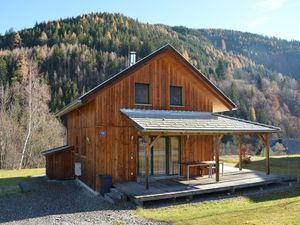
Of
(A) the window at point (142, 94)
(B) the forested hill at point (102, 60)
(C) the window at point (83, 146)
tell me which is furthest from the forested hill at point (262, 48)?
(C) the window at point (83, 146)

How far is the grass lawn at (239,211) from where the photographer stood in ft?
31.7

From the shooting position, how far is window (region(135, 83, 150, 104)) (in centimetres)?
1583

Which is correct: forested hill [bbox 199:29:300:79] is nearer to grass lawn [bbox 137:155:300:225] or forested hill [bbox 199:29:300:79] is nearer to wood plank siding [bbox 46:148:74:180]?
wood plank siding [bbox 46:148:74:180]

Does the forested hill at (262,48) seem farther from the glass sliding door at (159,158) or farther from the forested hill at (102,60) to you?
the glass sliding door at (159,158)

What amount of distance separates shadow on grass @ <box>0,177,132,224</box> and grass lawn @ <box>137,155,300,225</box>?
1.78 meters

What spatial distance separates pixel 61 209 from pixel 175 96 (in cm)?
783

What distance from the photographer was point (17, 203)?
13234 mm

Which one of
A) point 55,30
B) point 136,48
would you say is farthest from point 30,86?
point 55,30

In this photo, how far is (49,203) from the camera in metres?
13.0

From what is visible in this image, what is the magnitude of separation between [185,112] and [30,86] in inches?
838

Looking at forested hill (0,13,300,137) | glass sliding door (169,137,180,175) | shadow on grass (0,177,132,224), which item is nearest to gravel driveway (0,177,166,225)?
shadow on grass (0,177,132,224)

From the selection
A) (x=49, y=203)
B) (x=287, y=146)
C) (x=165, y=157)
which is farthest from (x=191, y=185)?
(x=287, y=146)

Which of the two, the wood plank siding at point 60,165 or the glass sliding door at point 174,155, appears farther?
the wood plank siding at point 60,165

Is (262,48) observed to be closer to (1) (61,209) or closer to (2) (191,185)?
(2) (191,185)
